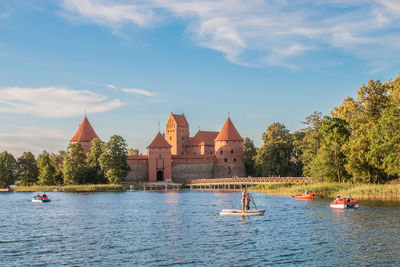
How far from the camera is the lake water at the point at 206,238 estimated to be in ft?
55.5

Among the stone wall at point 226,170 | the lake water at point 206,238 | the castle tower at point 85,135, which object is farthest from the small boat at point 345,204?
the stone wall at point 226,170

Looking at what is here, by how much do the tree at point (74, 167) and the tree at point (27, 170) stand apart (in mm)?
9671

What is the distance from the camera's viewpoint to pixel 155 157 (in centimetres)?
7894

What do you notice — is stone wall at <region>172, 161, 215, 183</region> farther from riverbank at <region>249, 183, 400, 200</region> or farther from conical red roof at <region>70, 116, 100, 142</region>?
riverbank at <region>249, 183, 400, 200</region>

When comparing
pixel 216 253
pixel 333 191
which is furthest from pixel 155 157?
pixel 216 253

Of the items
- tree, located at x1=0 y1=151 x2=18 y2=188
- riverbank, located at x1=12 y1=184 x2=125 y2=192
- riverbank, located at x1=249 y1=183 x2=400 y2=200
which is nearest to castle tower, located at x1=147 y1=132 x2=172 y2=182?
riverbank, located at x1=12 y1=184 x2=125 y2=192

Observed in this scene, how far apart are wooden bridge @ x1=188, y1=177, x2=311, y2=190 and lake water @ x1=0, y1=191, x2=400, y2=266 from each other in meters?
26.5

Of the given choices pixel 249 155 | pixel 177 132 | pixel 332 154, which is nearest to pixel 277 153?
pixel 249 155

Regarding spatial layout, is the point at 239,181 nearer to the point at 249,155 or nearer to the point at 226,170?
the point at 226,170

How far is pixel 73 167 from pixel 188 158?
22206mm

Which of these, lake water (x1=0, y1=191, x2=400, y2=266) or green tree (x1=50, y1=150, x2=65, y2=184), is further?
green tree (x1=50, y1=150, x2=65, y2=184)

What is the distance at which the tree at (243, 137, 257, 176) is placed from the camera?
8725 cm

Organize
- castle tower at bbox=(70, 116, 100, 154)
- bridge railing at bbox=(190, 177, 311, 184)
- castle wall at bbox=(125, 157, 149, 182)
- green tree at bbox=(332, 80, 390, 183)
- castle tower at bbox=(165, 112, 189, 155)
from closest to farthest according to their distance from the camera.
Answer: green tree at bbox=(332, 80, 390, 183) → bridge railing at bbox=(190, 177, 311, 184) → castle tower at bbox=(70, 116, 100, 154) → castle wall at bbox=(125, 157, 149, 182) → castle tower at bbox=(165, 112, 189, 155)

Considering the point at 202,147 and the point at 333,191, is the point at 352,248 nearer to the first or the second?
the point at 333,191
